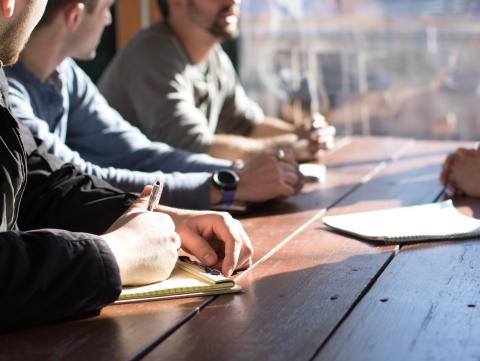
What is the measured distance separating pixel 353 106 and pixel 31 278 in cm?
401

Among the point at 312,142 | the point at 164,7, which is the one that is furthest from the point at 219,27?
the point at 312,142

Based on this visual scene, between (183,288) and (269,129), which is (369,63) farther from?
(183,288)

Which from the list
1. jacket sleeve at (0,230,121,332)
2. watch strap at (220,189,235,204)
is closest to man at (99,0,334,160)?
watch strap at (220,189,235,204)

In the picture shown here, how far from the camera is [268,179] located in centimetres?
200

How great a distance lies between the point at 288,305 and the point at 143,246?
8.1 inches

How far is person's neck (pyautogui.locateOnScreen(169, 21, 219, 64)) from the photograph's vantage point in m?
2.94

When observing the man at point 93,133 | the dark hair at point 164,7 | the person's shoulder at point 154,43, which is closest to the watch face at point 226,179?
the man at point 93,133

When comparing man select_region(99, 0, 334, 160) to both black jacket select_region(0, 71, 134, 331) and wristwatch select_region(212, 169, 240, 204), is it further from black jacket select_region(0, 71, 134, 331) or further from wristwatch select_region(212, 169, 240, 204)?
black jacket select_region(0, 71, 134, 331)

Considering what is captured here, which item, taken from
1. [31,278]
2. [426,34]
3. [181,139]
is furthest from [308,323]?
[426,34]

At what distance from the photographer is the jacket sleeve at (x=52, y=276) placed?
1.09 metres

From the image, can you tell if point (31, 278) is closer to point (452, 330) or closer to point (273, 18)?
point (452, 330)

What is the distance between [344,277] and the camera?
4.46 feet

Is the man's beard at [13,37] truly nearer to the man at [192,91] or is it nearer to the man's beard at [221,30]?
the man at [192,91]

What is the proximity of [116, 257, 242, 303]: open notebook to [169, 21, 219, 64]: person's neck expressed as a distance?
1698 mm
